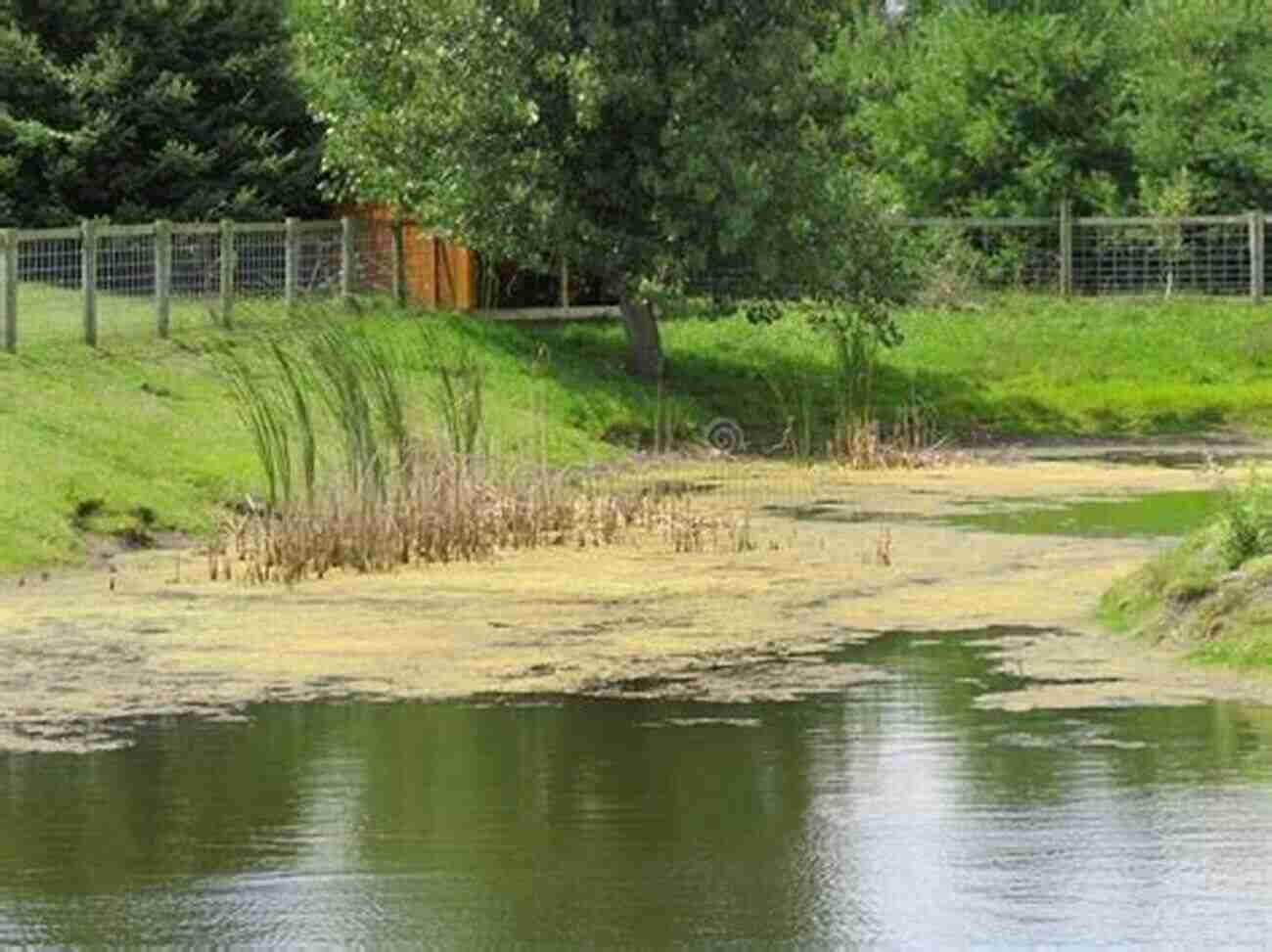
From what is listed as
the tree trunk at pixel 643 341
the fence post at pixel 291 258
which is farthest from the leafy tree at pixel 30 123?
the tree trunk at pixel 643 341

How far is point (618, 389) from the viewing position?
141 feet

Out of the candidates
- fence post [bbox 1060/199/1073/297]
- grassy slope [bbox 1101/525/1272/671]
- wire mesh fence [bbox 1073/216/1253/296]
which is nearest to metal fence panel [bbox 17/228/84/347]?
grassy slope [bbox 1101/525/1272/671]

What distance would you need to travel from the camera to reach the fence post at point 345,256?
44.5 metres

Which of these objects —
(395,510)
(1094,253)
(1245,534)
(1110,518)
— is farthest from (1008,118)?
(1245,534)

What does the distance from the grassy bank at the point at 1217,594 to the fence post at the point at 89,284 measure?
53.1 feet

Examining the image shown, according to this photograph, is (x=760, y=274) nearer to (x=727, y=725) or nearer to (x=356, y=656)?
(x=356, y=656)

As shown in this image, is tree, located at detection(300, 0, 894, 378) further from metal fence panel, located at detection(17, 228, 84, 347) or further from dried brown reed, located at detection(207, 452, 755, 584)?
dried brown reed, located at detection(207, 452, 755, 584)

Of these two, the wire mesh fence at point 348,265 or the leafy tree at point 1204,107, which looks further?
the leafy tree at point 1204,107

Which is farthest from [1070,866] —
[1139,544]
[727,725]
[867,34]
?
[867,34]

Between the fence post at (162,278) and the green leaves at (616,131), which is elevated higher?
the green leaves at (616,131)

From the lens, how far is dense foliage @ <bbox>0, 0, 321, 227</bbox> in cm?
4738

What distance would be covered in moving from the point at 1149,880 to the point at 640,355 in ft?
96.2

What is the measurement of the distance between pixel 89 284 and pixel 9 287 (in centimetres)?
187

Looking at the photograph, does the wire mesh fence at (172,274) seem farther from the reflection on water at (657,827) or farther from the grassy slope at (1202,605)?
the reflection on water at (657,827)
